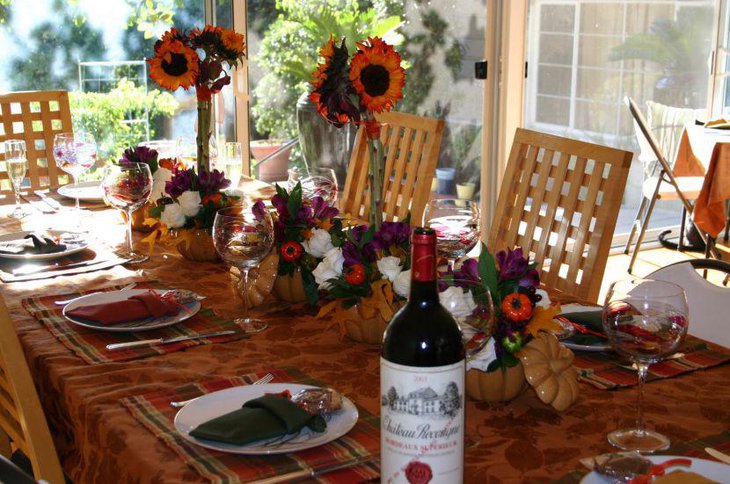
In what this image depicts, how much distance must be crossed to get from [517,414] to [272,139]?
3396 millimetres

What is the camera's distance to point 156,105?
4.41m

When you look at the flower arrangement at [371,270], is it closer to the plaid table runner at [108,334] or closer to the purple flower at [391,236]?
the purple flower at [391,236]

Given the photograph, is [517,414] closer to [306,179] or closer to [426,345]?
[426,345]

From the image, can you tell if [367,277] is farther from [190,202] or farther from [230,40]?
[230,40]

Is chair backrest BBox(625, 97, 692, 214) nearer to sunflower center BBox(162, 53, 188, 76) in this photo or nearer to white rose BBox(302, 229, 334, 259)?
sunflower center BBox(162, 53, 188, 76)

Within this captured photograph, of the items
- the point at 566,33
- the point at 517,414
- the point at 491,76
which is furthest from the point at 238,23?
the point at 517,414

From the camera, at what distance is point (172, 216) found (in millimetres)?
2074

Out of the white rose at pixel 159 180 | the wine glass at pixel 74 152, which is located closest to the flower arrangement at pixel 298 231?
the white rose at pixel 159 180

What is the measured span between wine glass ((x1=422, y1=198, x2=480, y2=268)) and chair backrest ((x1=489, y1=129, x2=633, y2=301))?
0.41 meters

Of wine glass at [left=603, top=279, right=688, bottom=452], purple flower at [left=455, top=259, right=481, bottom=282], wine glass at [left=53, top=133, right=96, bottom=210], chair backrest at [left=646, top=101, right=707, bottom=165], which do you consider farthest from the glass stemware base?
chair backrest at [left=646, top=101, right=707, bottom=165]

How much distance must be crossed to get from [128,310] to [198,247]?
48cm

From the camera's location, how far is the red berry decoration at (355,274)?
4.98ft

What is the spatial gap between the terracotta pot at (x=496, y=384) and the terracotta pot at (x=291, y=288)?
0.55m

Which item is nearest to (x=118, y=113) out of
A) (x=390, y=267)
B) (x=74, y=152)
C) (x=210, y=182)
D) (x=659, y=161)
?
(x=74, y=152)
